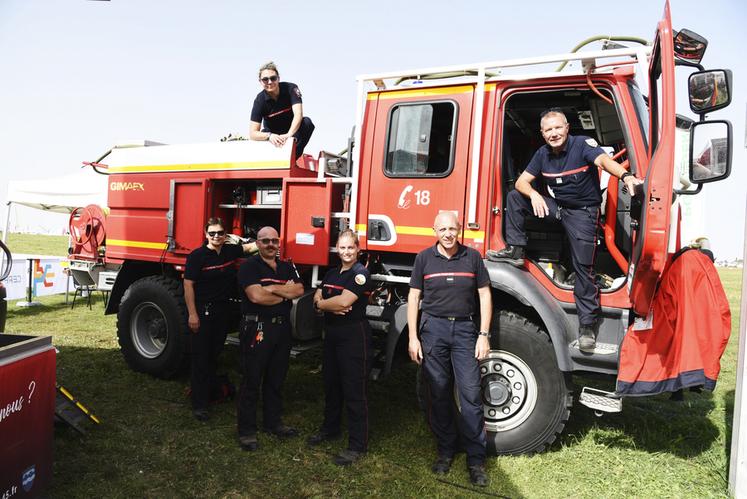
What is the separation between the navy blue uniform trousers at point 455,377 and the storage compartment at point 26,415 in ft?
7.45

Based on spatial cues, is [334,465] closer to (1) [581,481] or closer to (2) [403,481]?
(2) [403,481]

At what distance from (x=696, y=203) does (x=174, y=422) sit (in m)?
4.44

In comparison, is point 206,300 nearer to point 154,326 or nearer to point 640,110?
point 154,326

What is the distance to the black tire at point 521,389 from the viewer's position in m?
3.59

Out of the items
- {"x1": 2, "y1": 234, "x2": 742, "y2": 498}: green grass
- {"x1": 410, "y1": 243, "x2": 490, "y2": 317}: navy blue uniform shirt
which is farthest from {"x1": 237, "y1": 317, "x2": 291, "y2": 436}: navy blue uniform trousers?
{"x1": 410, "y1": 243, "x2": 490, "y2": 317}: navy blue uniform shirt

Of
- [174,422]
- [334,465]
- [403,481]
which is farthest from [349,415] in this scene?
[174,422]

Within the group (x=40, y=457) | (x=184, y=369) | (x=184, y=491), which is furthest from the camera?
(x=184, y=369)

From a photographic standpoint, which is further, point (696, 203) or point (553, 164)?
point (696, 203)

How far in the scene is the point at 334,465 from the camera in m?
3.61

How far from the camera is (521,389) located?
3.70 meters

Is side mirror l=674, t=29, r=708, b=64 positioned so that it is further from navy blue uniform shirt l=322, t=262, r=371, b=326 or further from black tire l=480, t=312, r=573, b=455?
navy blue uniform shirt l=322, t=262, r=371, b=326

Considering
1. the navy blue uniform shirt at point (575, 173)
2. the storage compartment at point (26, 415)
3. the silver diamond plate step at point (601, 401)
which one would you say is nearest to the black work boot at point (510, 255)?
the navy blue uniform shirt at point (575, 173)

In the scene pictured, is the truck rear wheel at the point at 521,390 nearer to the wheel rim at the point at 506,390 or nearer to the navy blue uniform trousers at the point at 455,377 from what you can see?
the wheel rim at the point at 506,390

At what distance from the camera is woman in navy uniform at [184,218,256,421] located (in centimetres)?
443
